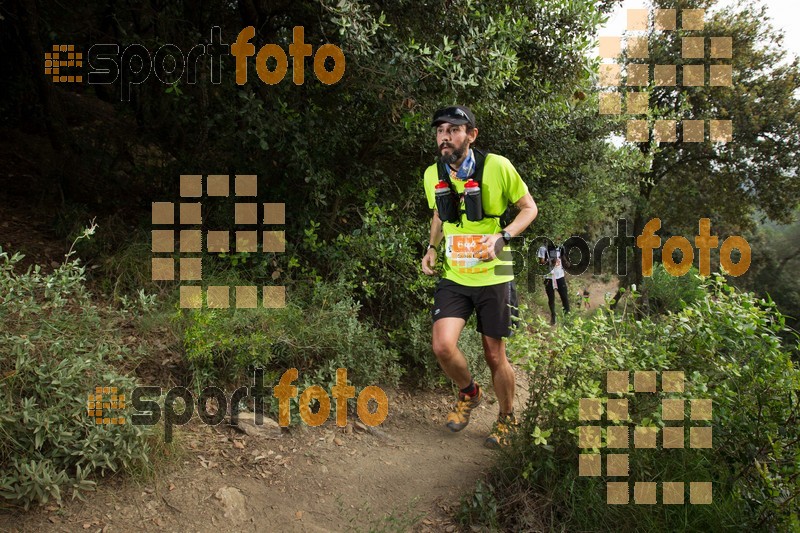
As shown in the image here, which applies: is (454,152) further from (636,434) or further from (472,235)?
(636,434)

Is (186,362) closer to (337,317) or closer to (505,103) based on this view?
(337,317)

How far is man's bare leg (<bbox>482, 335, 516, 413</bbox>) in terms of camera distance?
385 centimetres

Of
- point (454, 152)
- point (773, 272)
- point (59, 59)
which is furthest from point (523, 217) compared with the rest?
Answer: point (773, 272)

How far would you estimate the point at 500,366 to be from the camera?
12.8 feet

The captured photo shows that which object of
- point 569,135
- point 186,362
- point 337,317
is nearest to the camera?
point 186,362

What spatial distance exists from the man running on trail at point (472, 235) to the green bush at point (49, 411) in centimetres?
215

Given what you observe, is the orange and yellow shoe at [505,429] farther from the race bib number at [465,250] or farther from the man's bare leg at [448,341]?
the race bib number at [465,250]

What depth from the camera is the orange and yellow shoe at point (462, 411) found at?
428cm

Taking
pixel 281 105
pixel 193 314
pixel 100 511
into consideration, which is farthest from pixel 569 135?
pixel 100 511

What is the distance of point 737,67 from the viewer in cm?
1545

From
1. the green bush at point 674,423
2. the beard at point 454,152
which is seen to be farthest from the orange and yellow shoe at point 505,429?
the beard at point 454,152

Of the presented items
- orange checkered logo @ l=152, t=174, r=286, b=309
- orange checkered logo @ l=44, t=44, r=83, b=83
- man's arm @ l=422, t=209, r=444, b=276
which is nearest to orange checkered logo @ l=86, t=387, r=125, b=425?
orange checkered logo @ l=152, t=174, r=286, b=309

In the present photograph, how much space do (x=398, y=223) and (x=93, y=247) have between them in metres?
2.96

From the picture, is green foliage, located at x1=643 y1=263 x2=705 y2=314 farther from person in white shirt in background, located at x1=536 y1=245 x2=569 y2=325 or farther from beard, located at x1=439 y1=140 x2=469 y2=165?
beard, located at x1=439 y1=140 x2=469 y2=165
